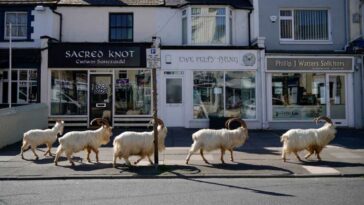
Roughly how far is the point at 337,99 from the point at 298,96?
Result: 6.68ft

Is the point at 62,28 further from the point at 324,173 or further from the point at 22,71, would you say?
the point at 324,173

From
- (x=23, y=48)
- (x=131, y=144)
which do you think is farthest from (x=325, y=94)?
(x=23, y=48)

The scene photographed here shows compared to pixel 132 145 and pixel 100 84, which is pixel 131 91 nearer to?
pixel 100 84

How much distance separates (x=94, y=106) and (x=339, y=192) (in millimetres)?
14252

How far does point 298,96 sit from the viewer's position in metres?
21.0

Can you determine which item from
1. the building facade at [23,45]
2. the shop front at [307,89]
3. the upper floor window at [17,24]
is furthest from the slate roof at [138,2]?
the shop front at [307,89]

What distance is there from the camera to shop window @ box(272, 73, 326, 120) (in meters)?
20.7

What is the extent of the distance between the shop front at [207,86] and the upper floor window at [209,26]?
3.58ft

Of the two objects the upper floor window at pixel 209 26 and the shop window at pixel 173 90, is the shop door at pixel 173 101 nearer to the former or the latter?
the shop window at pixel 173 90

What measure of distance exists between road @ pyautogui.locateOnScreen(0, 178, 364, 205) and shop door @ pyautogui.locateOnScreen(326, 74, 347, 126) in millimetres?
11386

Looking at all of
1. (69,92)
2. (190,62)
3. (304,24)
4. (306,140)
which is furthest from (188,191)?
(304,24)

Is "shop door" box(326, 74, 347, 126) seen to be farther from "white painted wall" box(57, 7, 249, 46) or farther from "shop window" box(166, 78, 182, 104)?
"shop window" box(166, 78, 182, 104)

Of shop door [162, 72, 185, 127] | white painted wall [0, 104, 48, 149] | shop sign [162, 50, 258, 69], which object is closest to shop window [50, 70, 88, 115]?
white painted wall [0, 104, 48, 149]

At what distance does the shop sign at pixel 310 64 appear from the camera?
800 inches
